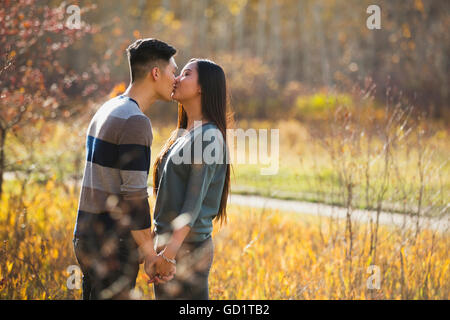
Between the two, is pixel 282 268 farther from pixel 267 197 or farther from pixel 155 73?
pixel 155 73

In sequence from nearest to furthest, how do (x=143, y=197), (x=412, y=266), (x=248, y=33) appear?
(x=143, y=197)
(x=412, y=266)
(x=248, y=33)

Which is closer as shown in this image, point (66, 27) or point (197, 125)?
point (197, 125)

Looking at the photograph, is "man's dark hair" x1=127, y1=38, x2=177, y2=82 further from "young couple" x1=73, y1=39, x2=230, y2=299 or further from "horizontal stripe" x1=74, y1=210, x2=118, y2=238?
"horizontal stripe" x1=74, y1=210, x2=118, y2=238

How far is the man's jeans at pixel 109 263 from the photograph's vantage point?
2533mm

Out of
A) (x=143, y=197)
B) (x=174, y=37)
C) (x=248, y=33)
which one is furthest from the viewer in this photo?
(x=248, y=33)

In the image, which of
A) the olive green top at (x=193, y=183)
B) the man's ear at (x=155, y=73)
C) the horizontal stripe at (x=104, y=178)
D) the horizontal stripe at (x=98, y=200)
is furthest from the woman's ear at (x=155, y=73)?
the horizontal stripe at (x=98, y=200)

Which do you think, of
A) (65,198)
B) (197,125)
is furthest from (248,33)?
(197,125)

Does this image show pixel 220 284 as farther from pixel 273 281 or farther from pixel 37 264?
pixel 37 264

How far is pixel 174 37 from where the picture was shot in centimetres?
2256

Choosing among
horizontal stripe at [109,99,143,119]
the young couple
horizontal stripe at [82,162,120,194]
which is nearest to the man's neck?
the young couple

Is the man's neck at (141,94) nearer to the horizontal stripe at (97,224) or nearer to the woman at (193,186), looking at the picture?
the woman at (193,186)

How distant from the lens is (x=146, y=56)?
2.71 metres

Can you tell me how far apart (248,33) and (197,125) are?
46.9 meters
